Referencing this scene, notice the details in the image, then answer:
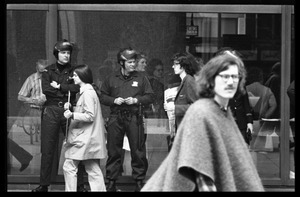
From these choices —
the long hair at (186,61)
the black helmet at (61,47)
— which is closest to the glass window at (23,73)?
the black helmet at (61,47)

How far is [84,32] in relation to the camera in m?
9.30

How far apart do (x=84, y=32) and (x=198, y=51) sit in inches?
61.6

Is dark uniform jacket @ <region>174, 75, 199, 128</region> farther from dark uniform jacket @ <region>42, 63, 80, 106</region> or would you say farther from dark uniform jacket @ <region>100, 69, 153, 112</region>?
dark uniform jacket @ <region>42, 63, 80, 106</region>

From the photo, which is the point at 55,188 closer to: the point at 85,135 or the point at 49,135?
the point at 49,135

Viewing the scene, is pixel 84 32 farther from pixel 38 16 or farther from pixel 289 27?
pixel 289 27

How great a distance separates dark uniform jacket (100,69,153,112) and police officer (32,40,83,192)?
1.30 feet

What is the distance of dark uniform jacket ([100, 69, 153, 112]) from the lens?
8.69 m

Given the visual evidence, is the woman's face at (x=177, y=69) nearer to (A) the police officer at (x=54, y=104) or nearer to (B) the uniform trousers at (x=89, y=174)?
(A) the police officer at (x=54, y=104)

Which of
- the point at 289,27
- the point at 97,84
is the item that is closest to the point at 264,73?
the point at 289,27

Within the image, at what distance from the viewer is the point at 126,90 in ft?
28.5

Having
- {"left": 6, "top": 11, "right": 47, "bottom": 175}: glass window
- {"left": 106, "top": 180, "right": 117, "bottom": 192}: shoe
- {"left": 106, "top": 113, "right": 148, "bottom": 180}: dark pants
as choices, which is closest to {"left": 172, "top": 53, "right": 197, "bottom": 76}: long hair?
{"left": 106, "top": 113, "right": 148, "bottom": 180}: dark pants

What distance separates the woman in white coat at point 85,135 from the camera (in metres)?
8.21

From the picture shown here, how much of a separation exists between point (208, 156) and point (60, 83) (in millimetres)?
4043

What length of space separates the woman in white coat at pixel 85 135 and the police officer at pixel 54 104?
0.99ft
